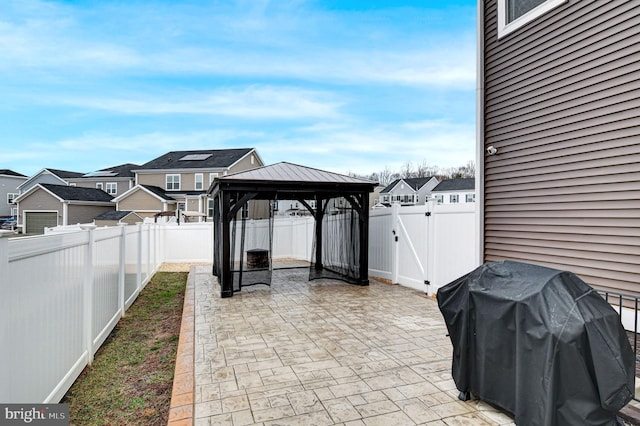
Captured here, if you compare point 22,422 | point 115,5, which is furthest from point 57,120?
point 22,422

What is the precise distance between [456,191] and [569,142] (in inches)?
1357

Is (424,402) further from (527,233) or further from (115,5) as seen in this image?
(115,5)

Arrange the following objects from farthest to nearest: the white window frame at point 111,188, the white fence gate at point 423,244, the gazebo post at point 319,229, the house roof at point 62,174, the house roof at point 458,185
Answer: the house roof at point 458,185 < the house roof at point 62,174 < the white window frame at point 111,188 < the gazebo post at point 319,229 < the white fence gate at point 423,244

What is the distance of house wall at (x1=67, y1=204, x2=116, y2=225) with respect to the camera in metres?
26.6

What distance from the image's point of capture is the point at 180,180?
2673 cm

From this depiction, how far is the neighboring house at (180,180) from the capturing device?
987 inches

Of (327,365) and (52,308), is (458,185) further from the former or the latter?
(52,308)

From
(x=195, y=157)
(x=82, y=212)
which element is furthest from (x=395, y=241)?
(x=82, y=212)

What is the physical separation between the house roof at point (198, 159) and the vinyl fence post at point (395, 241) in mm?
19727

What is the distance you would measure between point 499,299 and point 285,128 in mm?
28804

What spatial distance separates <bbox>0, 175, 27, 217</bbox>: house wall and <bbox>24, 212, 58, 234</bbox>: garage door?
1288 centimetres

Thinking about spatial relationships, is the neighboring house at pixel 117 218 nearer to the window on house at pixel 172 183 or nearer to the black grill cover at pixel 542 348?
the window on house at pixel 172 183

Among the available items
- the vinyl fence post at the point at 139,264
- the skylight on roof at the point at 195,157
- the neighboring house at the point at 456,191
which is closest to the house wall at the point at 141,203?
the skylight on roof at the point at 195,157

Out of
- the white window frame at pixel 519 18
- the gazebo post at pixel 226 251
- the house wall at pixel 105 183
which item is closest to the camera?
the white window frame at pixel 519 18
